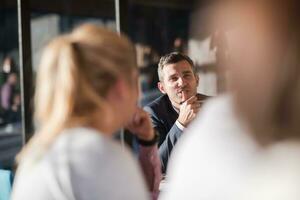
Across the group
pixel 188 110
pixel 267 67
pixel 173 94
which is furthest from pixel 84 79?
pixel 173 94

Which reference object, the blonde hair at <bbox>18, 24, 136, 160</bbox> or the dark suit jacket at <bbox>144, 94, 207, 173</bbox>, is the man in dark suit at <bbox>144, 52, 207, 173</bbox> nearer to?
the dark suit jacket at <bbox>144, 94, 207, 173</bbox>

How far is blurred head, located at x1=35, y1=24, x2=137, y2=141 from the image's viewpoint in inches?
44.7

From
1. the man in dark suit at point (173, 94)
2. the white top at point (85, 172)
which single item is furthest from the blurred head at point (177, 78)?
the white top at point (85, 172)

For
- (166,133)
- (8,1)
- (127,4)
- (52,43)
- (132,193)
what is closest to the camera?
(132,193)

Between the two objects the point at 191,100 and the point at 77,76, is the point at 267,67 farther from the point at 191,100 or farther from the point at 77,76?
the point at 191,100

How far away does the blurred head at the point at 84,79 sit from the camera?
1136mm

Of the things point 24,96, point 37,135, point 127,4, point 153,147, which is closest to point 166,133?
point 153,147

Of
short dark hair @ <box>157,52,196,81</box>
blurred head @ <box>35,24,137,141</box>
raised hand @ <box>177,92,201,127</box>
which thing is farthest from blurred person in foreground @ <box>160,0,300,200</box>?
short dark hair @ <box>157,52,196,81</box>

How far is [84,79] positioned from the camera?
114 centimetres

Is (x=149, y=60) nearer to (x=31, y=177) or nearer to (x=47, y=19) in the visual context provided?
(x=47, y=19)

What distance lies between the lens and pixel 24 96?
439 cm

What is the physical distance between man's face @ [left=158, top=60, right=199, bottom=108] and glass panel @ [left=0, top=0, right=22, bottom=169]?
2577mm

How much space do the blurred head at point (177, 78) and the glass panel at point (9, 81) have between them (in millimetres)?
2552

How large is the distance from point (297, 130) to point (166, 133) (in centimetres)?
198
